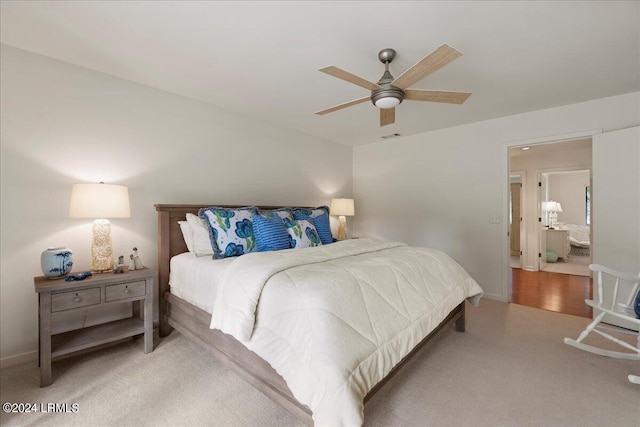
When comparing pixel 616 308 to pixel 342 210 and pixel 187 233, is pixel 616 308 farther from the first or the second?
pixel 187 233

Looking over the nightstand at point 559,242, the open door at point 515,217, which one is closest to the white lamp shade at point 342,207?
the open door at point 515,217

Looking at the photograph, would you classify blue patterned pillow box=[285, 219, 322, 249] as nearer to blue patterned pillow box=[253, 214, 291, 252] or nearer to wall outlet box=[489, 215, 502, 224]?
blue patterned pillow box=[253, 214, 291, 252]

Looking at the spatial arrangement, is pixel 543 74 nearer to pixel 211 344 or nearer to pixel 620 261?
pixel 620 261

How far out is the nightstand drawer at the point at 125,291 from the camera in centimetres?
212

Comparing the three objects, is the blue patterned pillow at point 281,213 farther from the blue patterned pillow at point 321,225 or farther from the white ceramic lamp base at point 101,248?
the white ceramic lamp base at point 101,248

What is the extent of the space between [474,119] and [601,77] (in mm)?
1297

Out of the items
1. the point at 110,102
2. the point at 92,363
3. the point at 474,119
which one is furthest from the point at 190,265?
the point at 474,119

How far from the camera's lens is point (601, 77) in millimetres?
2564

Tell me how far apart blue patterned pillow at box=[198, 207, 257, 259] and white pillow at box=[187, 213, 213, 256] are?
0.09 metres

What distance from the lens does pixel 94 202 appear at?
2.12 m

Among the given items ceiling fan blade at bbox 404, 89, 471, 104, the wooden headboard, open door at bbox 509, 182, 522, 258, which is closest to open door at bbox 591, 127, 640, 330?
ceiling fan blade at bbox 404, 89, 471, 104

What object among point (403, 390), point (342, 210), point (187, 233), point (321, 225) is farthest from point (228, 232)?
point (342, 210)

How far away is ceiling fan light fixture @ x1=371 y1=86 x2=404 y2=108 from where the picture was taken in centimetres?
207

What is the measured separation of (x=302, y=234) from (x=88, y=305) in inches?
71.6
